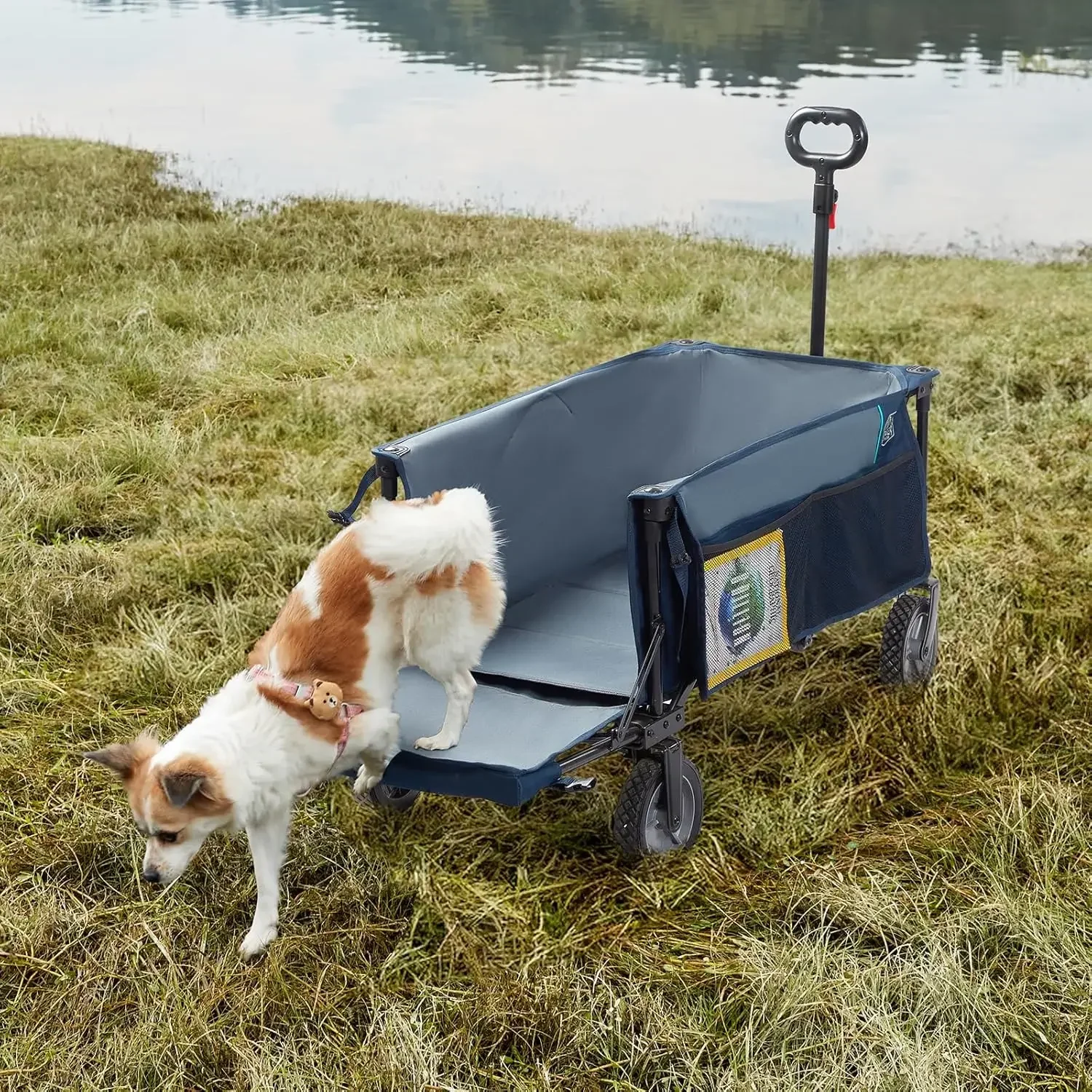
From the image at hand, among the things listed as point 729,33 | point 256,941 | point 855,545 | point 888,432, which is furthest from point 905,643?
point 729,33

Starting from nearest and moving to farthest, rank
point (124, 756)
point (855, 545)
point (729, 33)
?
point (124, 756) < point (855, 545) < point (729, 33)

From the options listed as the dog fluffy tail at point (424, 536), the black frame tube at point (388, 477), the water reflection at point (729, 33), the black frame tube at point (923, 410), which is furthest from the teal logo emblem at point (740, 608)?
the water reflection at point (729, 33)

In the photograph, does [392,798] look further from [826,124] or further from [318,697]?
[826,124]

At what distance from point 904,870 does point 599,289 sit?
5614 millimetres

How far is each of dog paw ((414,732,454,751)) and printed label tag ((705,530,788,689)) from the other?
0.55 m

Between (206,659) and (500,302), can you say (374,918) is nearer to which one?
(206,659)

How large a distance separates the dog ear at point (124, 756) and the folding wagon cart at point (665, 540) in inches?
19.2

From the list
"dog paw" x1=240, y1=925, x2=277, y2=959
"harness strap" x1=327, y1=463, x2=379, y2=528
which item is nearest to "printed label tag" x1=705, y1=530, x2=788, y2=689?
"harness strap" x1=327, y1=463, x2=379, y2=528

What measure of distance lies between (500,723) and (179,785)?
0.80 m

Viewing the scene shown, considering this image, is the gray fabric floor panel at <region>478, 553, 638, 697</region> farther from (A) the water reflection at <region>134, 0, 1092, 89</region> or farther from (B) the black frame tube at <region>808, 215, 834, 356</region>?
(A) the water reflection at <region>134, 0, 1092, 89</region>

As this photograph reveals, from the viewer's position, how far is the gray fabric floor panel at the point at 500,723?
8.48 feet

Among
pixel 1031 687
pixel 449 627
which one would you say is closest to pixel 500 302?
pixel 1031 687

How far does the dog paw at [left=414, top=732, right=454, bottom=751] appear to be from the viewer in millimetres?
2602

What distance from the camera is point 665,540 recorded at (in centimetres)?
259
